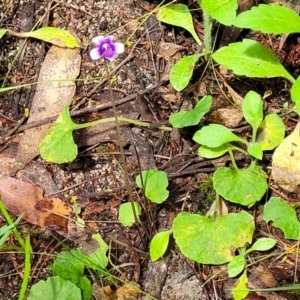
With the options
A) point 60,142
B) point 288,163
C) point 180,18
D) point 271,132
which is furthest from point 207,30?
point 60,142

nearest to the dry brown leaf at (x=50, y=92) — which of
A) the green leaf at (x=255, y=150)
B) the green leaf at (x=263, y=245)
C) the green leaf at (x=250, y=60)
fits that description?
the green leaf at (x=250, y=60)

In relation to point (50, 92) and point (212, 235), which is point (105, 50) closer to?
point (50, 92)

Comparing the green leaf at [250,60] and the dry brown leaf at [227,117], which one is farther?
the dry brown leaf at [227,117]

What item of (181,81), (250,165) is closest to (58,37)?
(181,81)

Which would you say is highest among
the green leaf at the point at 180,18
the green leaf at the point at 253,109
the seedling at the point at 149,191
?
the green leaf at the point at 180,18

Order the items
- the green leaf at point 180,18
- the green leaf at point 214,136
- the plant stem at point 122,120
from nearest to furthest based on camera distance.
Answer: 1. the green leaf at point 214,136
2. the plant stem at point 122,120
3. the green leaf at point 180,18

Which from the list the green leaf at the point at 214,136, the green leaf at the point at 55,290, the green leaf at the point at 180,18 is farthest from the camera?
the green leaf at the point at 180,18

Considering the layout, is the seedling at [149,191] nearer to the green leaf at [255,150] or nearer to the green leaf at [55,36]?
the green leaf at [255,150]
